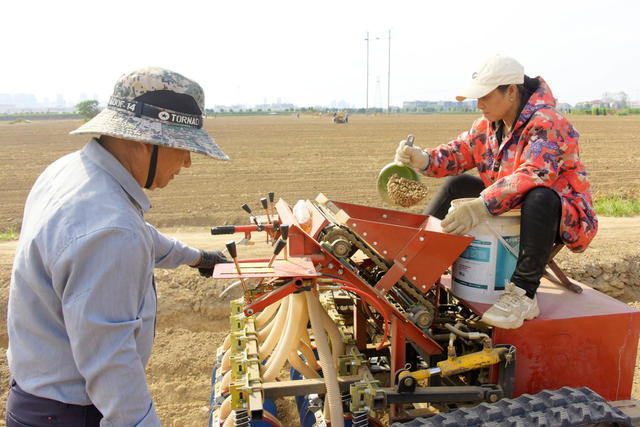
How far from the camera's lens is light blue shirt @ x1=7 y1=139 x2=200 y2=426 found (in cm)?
150

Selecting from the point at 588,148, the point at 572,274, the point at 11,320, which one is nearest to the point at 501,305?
the point at 11,320

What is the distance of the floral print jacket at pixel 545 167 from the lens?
8.96 ft

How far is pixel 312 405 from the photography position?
3033 millimetres

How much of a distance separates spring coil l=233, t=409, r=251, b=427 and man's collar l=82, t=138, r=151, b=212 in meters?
1.37

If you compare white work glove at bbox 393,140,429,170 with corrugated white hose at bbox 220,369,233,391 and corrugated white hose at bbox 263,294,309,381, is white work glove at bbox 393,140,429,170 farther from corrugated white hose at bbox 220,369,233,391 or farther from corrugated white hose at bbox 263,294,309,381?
corrugated white hose at bbox 220,369,233,391

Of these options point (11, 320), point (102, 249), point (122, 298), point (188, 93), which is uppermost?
point (188, 93)

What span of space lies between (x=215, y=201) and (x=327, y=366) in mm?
8607

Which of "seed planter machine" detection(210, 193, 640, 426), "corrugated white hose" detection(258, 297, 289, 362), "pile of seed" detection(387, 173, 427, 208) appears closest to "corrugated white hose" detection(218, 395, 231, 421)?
"seed planter machine" detection(210, 193, 640, 426)

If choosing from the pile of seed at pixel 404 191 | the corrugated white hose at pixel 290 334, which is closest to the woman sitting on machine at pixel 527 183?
the pile of seed at pixel 404 191

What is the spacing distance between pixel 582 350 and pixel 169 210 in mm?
8629

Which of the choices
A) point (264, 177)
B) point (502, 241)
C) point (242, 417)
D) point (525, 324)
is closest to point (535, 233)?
point (502, 241)

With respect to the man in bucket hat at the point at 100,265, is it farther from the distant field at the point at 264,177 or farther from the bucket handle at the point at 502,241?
the distant field at the point at 264,177

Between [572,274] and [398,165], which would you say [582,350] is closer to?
[398,165]

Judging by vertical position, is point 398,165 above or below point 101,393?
above
